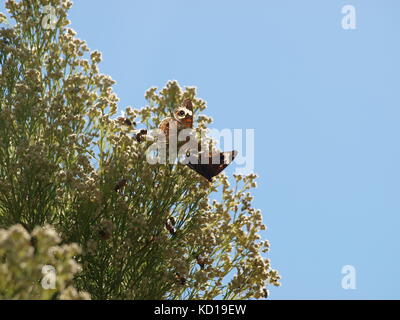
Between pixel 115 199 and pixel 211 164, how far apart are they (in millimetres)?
1489

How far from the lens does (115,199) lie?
7.23 metres

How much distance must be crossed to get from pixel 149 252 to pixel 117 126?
212 centimetres

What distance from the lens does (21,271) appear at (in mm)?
3023

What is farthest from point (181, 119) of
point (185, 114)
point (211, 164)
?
point (211, 164)

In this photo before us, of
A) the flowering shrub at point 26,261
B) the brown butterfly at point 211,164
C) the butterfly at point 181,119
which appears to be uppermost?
the butterfly at point 181,119

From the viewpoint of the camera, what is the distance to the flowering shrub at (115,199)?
7.15 metres

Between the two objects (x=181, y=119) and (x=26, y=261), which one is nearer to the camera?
(x=26, y=261)

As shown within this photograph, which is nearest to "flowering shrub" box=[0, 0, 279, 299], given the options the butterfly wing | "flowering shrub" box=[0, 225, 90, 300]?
the butterfly wing

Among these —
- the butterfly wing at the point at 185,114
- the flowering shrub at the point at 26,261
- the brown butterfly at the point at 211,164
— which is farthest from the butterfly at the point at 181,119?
the flowering shrub at the point at 26,261

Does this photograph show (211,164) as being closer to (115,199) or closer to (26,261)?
(115,199)

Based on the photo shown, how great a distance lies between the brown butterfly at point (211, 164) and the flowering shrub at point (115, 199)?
0.50ft

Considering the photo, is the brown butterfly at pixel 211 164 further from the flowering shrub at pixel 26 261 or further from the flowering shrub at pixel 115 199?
the flowering shrub at pixel 26 261

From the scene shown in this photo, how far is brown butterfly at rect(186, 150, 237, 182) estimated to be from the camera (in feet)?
24.3
